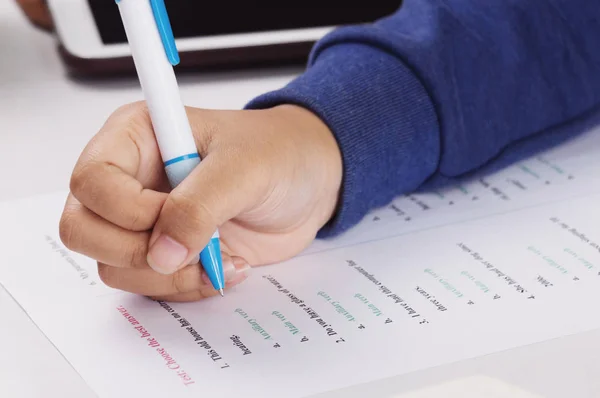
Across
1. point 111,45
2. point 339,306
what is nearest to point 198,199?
point 339,306

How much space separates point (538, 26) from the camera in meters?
0.70

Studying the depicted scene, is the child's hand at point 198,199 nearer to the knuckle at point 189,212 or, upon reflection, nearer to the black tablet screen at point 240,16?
the knuckle at point 189,212

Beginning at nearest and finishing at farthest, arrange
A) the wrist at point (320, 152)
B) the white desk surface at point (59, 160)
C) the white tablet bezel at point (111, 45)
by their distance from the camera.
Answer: the white desk surface at point (59, 160) < the wrist at point (320, 152) < the white tablet bezel at point (111, 45)

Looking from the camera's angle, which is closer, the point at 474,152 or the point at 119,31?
the point at 474,152

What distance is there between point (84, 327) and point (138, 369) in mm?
54

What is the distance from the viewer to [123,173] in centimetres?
49

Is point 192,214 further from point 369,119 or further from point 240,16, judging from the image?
point 240,16

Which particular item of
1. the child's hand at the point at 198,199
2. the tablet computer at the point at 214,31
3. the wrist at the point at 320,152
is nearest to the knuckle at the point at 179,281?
the child's hand at the point at 198,199

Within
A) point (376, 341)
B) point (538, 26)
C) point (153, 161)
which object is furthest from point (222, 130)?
point (538, 26)

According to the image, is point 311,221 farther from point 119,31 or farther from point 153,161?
point 119,31

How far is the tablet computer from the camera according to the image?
788mm

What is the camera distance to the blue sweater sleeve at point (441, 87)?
23.9 inches

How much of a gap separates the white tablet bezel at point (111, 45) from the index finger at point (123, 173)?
29cm

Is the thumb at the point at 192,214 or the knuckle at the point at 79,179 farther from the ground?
the knuckle at the point at 79,179
